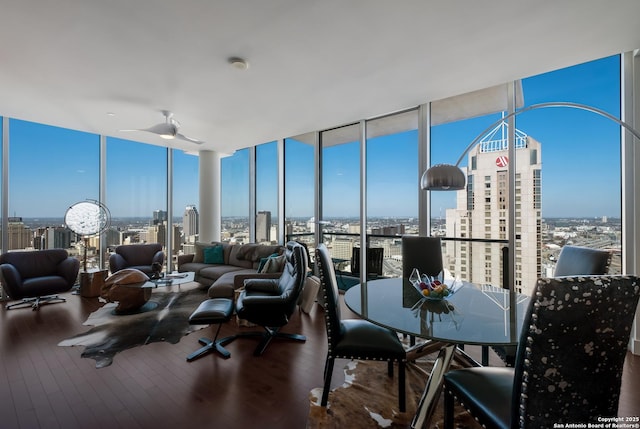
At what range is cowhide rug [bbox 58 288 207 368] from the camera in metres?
2.88

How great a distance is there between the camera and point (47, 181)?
521 centimetres

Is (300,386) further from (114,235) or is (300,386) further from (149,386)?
(114,235)

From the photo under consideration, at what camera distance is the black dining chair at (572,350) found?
1040mm

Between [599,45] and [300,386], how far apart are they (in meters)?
3.93

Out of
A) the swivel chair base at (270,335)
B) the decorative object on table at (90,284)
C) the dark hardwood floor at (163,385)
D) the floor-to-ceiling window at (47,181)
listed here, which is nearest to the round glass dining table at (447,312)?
the dark hardwood floor at (163,385)

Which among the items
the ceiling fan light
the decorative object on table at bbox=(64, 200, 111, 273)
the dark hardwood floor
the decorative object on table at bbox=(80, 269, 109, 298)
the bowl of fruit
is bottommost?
the dark hardwood floor

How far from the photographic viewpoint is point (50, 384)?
7.41ft

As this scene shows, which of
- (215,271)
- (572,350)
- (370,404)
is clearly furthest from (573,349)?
(215,271)

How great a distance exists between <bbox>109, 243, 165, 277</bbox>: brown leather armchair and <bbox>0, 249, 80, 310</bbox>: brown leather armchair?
60cm

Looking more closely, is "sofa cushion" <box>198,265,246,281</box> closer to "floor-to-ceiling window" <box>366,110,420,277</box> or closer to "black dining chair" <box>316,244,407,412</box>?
"floor-to-ceiling window" <box>366,110,420,277</box>

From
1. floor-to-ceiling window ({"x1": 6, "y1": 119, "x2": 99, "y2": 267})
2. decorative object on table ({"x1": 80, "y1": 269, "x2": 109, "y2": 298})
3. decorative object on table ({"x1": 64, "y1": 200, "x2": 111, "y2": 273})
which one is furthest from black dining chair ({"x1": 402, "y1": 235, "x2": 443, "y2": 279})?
floor-to-ceiling window ({"x1": 6, "y1": 119, "x2": 99, "y2": 267})

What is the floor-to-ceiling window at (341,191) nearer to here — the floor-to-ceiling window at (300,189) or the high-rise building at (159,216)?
the floor-to-ceiling window at (300,189)

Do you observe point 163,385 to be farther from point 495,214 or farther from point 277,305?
point 495,214

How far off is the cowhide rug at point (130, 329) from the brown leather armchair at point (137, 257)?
1.00 metres
